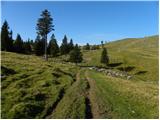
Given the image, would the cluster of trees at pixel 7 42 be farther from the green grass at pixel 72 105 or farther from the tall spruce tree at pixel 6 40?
the green grass at pixel 72 105

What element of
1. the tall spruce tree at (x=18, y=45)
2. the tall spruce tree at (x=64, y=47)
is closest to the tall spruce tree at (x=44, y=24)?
the tall spruce tree at (x=18, y=45)

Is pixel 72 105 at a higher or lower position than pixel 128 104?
higher

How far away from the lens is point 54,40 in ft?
440

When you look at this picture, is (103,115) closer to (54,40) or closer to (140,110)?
(140,110)

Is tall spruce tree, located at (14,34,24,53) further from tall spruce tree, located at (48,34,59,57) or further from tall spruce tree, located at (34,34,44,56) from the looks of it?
tall spruce tree, located at (48,34,59,57)

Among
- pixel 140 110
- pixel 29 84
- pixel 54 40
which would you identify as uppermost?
pixel 54 40

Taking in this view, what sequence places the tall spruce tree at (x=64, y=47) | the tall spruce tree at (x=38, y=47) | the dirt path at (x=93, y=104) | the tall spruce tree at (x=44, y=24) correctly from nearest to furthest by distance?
the dirt path at (x=93, y=104) < the tall spruce tree at (x=44, y=24) < the tall spruce tree at (x=38, y=47) < the tall spruce tree at (x=64, y=47)

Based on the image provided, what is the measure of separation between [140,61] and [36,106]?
372 ft

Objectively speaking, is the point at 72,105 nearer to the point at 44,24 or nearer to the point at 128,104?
the point at 128,104

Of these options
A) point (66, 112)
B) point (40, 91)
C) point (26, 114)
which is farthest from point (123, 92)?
point (26, 114)

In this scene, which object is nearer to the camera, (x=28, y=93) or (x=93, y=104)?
(x=93, y=104)

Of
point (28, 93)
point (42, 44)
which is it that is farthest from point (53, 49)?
point (28, 93)

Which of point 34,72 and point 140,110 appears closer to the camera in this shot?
point 140,110

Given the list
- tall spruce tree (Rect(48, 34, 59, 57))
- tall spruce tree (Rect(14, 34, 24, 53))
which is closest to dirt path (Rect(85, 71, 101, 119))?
tall spruce tree (Rect(14, 34, 24, 53))
